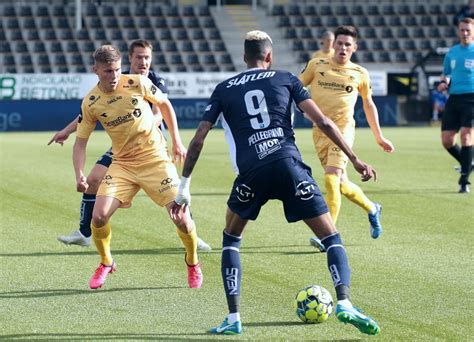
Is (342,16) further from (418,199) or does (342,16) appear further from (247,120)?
(247,120)

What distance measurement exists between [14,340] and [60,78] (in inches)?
1149

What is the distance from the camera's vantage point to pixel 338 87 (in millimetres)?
11148

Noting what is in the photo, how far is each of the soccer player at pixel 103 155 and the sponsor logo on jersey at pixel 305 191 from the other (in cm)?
232

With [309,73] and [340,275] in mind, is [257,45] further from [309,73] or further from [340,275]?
[309,73]

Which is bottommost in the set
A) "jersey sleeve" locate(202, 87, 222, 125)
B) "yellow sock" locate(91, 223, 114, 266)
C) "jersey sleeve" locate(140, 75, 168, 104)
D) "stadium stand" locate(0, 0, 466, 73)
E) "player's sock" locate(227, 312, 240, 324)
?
"stadium stand" locate(0, 0, 466, 73)

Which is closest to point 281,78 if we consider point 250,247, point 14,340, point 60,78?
point 14,340

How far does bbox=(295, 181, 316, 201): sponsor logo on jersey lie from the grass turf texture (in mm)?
847

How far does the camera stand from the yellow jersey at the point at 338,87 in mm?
11109

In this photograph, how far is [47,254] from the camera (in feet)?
33.6

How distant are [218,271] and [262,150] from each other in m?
2.71

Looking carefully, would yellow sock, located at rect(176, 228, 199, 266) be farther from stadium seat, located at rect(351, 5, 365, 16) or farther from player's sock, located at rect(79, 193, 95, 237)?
stadium seat, located at rect(351, 5, 365, 16)

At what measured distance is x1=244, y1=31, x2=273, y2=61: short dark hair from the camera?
6699 millimetres

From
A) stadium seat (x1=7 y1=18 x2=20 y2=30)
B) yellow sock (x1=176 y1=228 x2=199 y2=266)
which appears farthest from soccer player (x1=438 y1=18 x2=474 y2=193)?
stadium seat (x1=7 y1=18 x2=20 y2=30)

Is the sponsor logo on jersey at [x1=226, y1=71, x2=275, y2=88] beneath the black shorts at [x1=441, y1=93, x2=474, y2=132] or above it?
above
